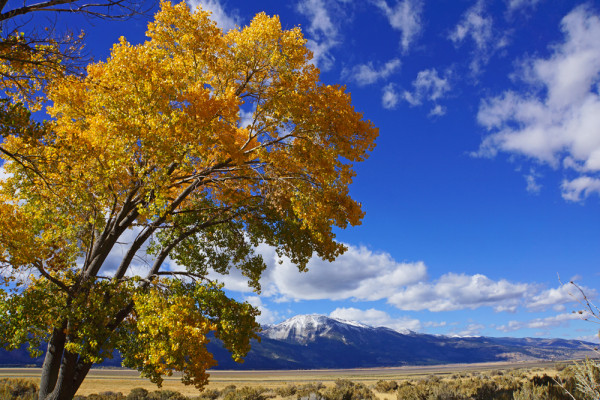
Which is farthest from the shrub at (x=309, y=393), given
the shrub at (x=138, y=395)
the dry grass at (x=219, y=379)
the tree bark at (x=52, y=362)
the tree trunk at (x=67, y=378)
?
the tree bark at (x=52, y=362)

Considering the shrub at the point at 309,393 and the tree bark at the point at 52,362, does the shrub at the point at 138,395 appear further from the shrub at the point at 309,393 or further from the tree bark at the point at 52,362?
the tree bark at the point at 52,362

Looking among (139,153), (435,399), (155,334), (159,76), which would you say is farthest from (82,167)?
(435,399)

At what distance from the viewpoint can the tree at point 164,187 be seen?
884cm

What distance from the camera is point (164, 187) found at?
9.59m

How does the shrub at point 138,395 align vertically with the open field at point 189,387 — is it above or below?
above

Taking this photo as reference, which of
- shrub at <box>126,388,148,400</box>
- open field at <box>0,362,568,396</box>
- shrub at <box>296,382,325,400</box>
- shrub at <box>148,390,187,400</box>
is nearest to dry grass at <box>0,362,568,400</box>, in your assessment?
open field at <box>0,362,568,396</box>

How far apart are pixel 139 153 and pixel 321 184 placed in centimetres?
572

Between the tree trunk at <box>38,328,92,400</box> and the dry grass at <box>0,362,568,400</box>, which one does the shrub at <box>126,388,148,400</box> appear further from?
the tree trunk at <box>38,328,92,400</box>

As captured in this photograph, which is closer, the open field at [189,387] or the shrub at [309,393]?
the shrub at [309,393]

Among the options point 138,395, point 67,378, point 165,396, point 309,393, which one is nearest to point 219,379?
point 138,395

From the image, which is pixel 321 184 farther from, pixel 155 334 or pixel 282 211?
pixel 155 334

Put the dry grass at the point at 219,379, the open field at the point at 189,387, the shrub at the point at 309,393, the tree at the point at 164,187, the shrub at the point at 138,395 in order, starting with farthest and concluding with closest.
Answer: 1. the open field at the point at 189,387
2. the dry grass at the point at 219,379
3. the shrub at the point at 138,395
4. the shrub at the point at 309,393
5. the tree at the point at 164,187

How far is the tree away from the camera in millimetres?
8844

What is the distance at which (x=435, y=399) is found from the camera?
51.4 ft
